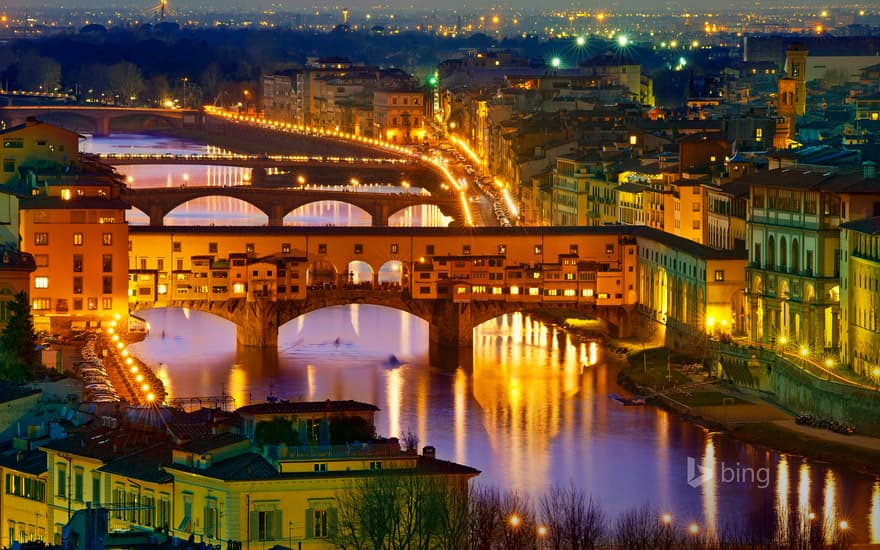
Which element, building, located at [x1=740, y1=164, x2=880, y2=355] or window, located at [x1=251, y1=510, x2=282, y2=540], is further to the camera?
building, located at [x1=740, y1=164, x2=880, y2=355]

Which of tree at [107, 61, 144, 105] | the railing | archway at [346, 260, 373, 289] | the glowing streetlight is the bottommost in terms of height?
the glowing streetlight

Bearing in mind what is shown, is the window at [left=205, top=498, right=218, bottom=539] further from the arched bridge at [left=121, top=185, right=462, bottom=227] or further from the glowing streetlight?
the arched bridge at [left=121, top=185, right=462, bottom=227]

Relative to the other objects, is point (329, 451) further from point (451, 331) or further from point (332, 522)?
point (451, 331)

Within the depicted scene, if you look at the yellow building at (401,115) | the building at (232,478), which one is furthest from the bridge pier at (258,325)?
the yellow building at (401,115)

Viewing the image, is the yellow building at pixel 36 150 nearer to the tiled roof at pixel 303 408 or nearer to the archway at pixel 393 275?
the archway at pixel 393 275

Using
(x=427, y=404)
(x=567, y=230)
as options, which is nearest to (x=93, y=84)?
(x=567, y=230)

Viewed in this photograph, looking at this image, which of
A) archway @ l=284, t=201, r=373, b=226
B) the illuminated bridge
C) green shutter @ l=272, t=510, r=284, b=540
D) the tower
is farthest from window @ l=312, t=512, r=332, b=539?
archway @ l=284, t=201, r=373, b=226

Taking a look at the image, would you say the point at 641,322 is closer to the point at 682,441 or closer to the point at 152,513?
the point at 682,441
